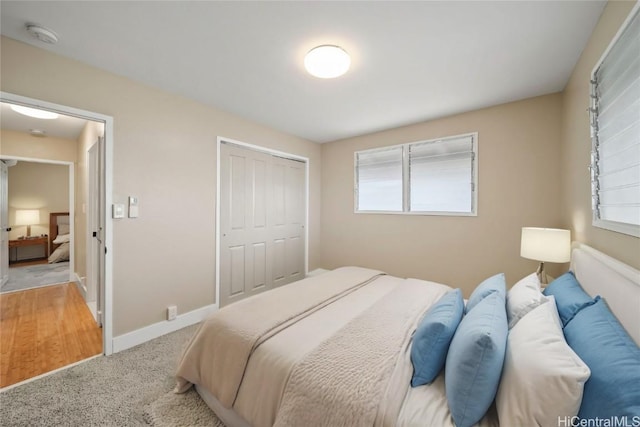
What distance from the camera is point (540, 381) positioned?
2.61 feet

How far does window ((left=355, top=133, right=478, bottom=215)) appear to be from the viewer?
10.3 feet

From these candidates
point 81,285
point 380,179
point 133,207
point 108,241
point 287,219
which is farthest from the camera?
point 287,219

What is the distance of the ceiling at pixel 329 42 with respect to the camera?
1.54m

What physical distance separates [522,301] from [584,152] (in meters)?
1.42

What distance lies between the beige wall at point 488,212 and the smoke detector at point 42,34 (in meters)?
3.45

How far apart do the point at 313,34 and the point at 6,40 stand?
216cm

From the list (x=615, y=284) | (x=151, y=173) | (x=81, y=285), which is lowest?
(x=81, y=285)

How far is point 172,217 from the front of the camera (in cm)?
266

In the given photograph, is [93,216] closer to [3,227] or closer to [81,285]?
[81,285]

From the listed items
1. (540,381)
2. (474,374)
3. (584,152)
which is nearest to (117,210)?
(474,374)

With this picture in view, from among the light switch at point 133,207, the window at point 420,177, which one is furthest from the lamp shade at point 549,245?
the light switch at point 133,207

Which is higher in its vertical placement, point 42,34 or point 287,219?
point 42,34

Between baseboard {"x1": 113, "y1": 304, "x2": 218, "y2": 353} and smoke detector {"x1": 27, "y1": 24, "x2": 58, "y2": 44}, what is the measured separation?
7.81 feet

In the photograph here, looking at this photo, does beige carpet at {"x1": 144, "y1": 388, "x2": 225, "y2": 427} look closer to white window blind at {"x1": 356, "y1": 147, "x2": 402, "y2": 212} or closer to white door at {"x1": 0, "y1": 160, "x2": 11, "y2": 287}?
white window blind at {"x1": 356, "y1": 147, "x2": 402, "y2": 212}
